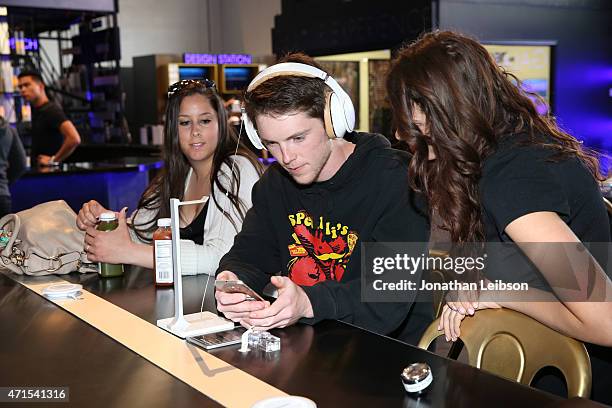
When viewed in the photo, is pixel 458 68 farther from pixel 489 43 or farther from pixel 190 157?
pixel 489 43

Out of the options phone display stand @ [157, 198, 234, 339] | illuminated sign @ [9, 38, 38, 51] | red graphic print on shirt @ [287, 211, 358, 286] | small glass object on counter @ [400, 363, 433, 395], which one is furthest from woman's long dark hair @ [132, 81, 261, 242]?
illuminated sign @ [9, 38, 38, 51]

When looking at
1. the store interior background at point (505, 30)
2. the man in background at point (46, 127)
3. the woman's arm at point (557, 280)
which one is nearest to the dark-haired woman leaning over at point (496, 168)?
the woman's arm at point (557, 280)

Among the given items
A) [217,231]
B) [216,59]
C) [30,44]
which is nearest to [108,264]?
[217,231]

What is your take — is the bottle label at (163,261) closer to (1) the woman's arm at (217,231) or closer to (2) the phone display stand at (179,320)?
(1) the woman's arm at (217,231)

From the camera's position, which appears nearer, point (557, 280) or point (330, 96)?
point (557, 280)

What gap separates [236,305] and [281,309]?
10 cm

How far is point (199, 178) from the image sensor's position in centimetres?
255

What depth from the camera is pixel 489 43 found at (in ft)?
19.9

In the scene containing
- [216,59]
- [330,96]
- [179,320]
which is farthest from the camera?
[216,59]

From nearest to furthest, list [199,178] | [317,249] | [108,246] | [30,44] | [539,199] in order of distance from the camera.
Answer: [539,199] < [317,249] < [108,246] < [199,178] < [30,44]

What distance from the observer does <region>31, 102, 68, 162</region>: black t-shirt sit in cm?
619

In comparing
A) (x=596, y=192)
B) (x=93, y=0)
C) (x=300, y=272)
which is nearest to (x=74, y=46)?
(x=93, y=0)

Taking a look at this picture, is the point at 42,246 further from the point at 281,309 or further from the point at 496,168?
the point at 496,168

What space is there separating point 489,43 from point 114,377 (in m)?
5.44
